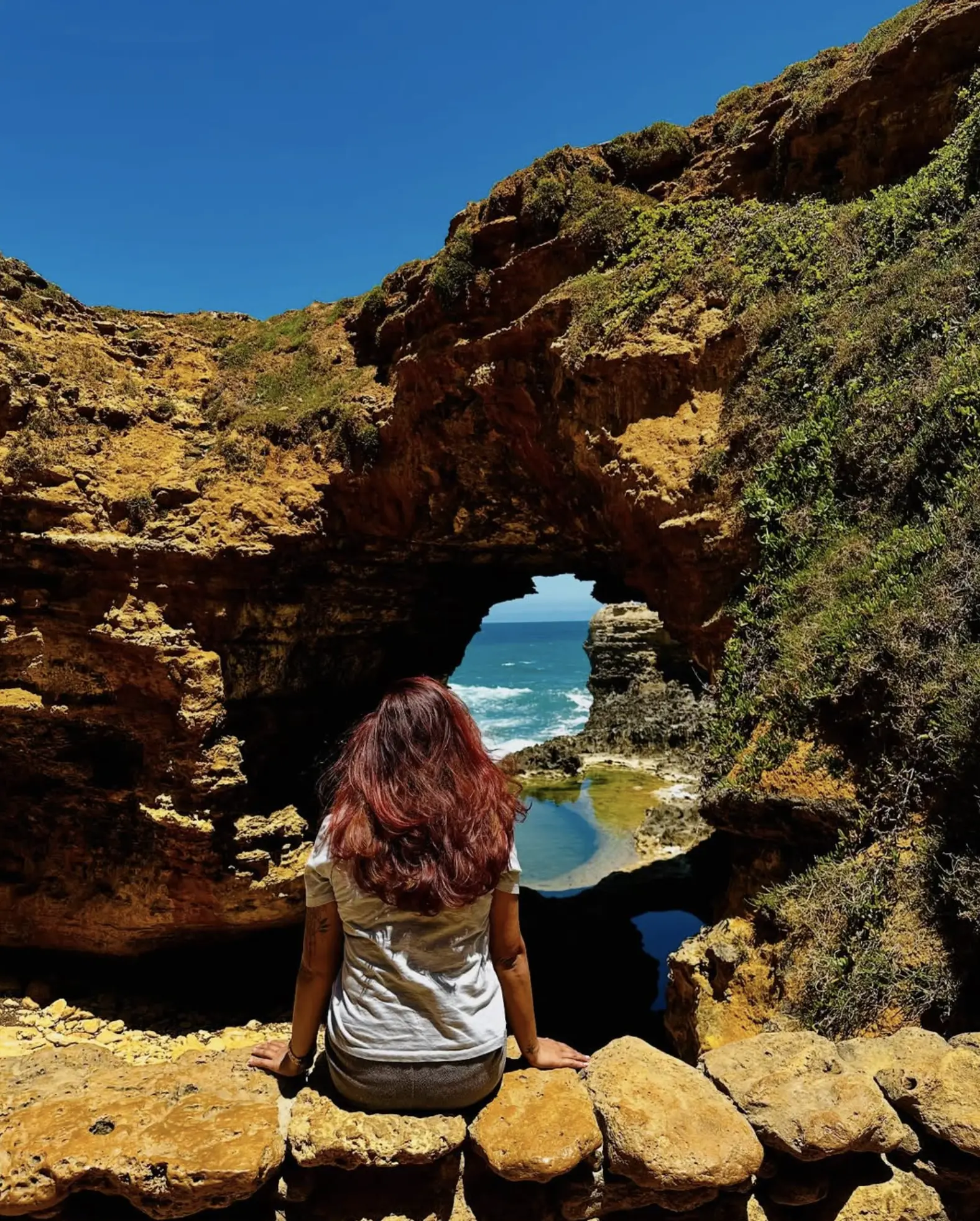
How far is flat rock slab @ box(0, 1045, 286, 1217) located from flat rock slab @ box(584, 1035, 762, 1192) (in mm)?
1087

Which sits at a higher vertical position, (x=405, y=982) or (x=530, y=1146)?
(x=405, y=982)

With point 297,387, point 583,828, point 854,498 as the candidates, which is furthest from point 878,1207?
point 583,828

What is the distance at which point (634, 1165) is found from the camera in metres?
2.14

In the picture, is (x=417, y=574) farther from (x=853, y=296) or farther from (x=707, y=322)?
(x=853, y=296)

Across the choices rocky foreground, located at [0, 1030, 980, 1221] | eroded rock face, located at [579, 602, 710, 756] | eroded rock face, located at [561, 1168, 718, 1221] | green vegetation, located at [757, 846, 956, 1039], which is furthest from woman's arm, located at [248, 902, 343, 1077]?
eroded rock face, located at [579, 602, 710, 756]

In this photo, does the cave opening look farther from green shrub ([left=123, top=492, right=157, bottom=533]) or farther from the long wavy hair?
the long wavy hair

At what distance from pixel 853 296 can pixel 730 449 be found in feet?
6.33

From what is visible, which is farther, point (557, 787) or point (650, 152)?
point (557, 787)

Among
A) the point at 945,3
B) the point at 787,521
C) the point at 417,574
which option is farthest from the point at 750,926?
the point at 945,3

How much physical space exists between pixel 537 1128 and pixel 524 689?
66.3 meters

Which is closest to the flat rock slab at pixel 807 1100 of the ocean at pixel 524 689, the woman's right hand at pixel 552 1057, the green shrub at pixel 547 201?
the woman's right hand at pixel 552 1057

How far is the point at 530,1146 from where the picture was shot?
2.12m

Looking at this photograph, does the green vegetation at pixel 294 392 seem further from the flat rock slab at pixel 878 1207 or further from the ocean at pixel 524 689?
the flat rock slab at pixel 878 1207

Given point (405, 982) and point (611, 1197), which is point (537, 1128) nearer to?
point (611, 1197)
